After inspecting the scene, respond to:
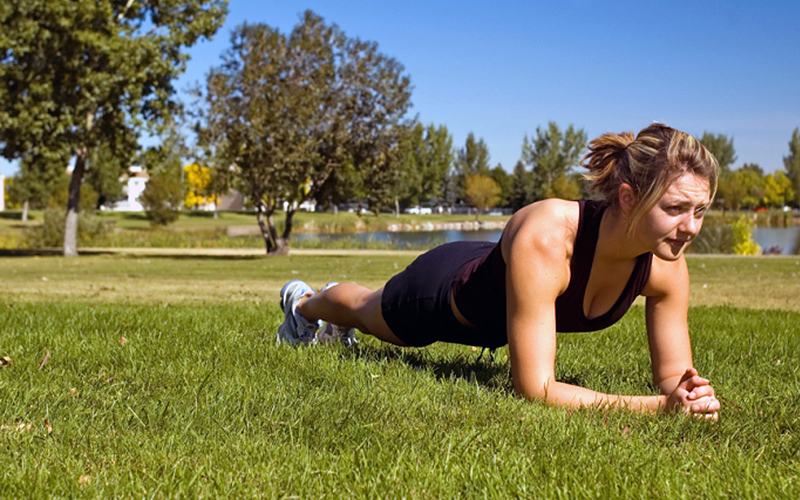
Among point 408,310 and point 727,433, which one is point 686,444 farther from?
point 408,310

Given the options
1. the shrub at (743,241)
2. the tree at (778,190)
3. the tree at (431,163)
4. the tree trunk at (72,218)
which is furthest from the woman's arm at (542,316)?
the tree at (778,190)

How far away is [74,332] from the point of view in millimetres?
5410

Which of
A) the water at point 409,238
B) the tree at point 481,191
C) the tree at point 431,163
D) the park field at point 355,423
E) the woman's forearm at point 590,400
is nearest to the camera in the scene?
the park field at point 355,423

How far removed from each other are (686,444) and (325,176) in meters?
20.4

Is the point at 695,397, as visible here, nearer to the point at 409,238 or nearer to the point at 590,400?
the point at 590,400

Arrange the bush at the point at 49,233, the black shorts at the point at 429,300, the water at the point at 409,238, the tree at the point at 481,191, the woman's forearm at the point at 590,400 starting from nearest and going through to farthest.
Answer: the woman's forearm at the point at 590,400 < the black shorts at the point at 429,300 < the bush at the point at 49,233 < the water at the point at 409,238 < the tree at the point at 481,191

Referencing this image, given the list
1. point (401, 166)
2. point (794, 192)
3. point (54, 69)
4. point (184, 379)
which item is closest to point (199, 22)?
point (54, 69)

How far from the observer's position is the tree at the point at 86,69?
781 inches

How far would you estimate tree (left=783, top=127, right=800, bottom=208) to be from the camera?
293 ft

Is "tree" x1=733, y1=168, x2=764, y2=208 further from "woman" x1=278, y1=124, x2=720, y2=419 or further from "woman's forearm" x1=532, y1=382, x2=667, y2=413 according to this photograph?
"woman's forearm" x1=532, y1=382, x2=667, y2=413

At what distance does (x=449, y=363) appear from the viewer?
15.4 ft

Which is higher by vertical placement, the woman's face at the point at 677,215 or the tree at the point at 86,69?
the tree at the point at 86,69

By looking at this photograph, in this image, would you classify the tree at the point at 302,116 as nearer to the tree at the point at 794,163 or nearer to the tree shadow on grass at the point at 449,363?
the tree shadow on grass at the point at 449,363

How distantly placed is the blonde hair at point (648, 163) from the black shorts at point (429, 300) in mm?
929
